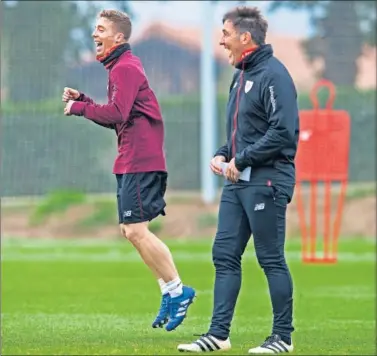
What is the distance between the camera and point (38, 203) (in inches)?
850

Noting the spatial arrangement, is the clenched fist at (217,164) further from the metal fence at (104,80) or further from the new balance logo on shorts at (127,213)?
the metal fence at (104,80)

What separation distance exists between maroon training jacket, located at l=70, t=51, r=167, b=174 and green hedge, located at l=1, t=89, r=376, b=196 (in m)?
10.4

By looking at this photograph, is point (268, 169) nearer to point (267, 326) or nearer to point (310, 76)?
point (267, 326)

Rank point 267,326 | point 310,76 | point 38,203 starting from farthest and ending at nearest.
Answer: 1. point 310,76
2. point 38,203
3. point 267,326

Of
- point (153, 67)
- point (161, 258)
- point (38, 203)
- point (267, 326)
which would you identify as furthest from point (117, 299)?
point (38, 203)

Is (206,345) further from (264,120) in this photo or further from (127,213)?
(264,120)

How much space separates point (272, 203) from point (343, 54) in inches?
626

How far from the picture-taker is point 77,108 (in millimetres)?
7418

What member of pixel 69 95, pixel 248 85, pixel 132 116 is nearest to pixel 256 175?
pixel 248 85

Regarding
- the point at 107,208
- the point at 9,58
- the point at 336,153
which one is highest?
the point at 9,58

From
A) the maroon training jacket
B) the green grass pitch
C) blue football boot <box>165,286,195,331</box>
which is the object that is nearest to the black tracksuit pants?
the green grass pitch

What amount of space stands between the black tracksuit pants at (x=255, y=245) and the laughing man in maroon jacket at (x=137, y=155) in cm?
52

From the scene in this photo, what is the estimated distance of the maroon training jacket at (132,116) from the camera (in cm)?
741

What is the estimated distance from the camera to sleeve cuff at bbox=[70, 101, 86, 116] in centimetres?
740
